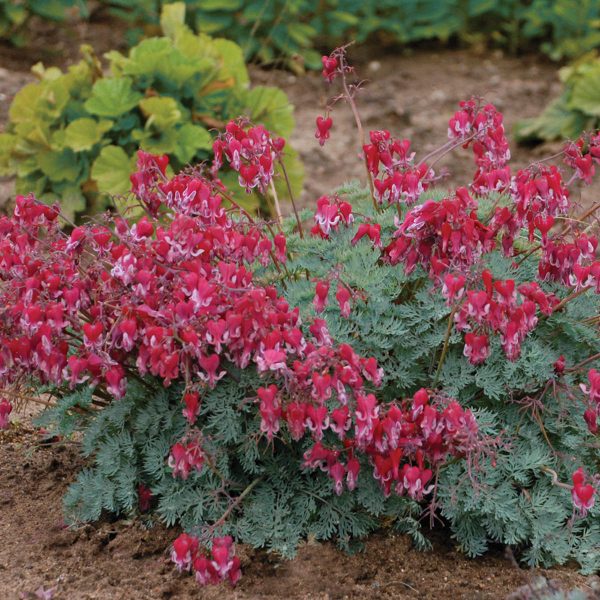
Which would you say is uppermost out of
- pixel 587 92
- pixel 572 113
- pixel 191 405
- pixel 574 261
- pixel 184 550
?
pixel 587 92

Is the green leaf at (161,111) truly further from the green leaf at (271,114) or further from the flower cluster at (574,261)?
the flower cluster at (574,261)

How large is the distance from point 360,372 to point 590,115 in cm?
478

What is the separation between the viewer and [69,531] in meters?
3.25

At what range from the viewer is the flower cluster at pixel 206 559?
106 inches

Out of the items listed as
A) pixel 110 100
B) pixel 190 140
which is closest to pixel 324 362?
pixel 190 140

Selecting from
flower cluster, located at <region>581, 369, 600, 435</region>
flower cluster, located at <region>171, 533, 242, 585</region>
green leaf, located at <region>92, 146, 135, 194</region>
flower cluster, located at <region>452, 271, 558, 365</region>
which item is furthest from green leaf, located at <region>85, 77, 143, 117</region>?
flower cluster, located at <region>581, 369, 600, 435</region>

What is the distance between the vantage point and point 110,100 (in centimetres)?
539

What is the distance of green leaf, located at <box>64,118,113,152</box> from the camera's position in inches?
212

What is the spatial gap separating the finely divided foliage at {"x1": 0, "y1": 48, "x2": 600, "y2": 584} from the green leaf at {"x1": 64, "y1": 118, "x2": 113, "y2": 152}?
87.2 inches

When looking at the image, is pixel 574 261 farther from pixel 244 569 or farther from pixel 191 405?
pixel 244 569

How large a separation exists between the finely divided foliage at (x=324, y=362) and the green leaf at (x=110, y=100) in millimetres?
2214

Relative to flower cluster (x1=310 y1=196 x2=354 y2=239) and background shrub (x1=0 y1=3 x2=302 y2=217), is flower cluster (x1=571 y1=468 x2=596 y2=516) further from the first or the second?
background shrub (x1=0 y1=3 x2=302 y2=217)

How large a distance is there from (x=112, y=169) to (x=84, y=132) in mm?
270

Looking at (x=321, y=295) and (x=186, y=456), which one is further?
(x=321, y=295)
